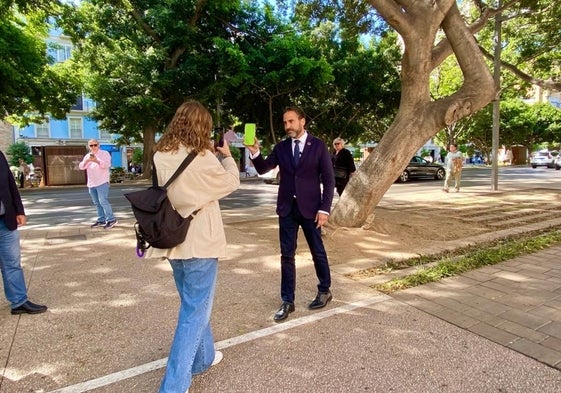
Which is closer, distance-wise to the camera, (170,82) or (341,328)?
(341,328)

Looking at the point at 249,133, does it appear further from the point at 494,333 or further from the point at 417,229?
the point at 417,229

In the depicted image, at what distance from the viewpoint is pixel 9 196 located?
3555mm

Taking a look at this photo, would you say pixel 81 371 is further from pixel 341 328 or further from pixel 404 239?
pixel 404 239

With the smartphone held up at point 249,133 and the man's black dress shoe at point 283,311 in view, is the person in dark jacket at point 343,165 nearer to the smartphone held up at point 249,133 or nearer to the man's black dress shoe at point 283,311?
the man's black dress shoe at point 283,311

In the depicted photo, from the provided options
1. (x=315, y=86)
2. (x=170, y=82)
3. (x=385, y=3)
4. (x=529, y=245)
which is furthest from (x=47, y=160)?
(x=529, y=245)

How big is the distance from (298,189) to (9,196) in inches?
99.2

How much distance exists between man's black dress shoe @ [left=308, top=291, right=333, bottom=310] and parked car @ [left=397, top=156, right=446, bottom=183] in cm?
1830

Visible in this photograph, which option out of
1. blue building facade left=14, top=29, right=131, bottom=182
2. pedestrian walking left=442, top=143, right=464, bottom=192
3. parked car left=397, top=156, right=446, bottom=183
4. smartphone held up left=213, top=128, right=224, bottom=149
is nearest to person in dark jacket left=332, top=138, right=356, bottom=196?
smartphone held up left=213, top=128, right=224, bottom=149

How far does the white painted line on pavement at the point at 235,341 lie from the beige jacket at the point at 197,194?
0.89 meters

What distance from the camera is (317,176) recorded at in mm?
3707

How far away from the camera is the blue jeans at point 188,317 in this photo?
2311 mm

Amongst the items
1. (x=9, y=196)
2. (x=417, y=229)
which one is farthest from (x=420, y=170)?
(x=9, y=196)

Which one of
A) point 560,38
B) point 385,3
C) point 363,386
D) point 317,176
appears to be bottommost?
point 363,386

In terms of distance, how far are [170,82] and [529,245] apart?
17.5 m
